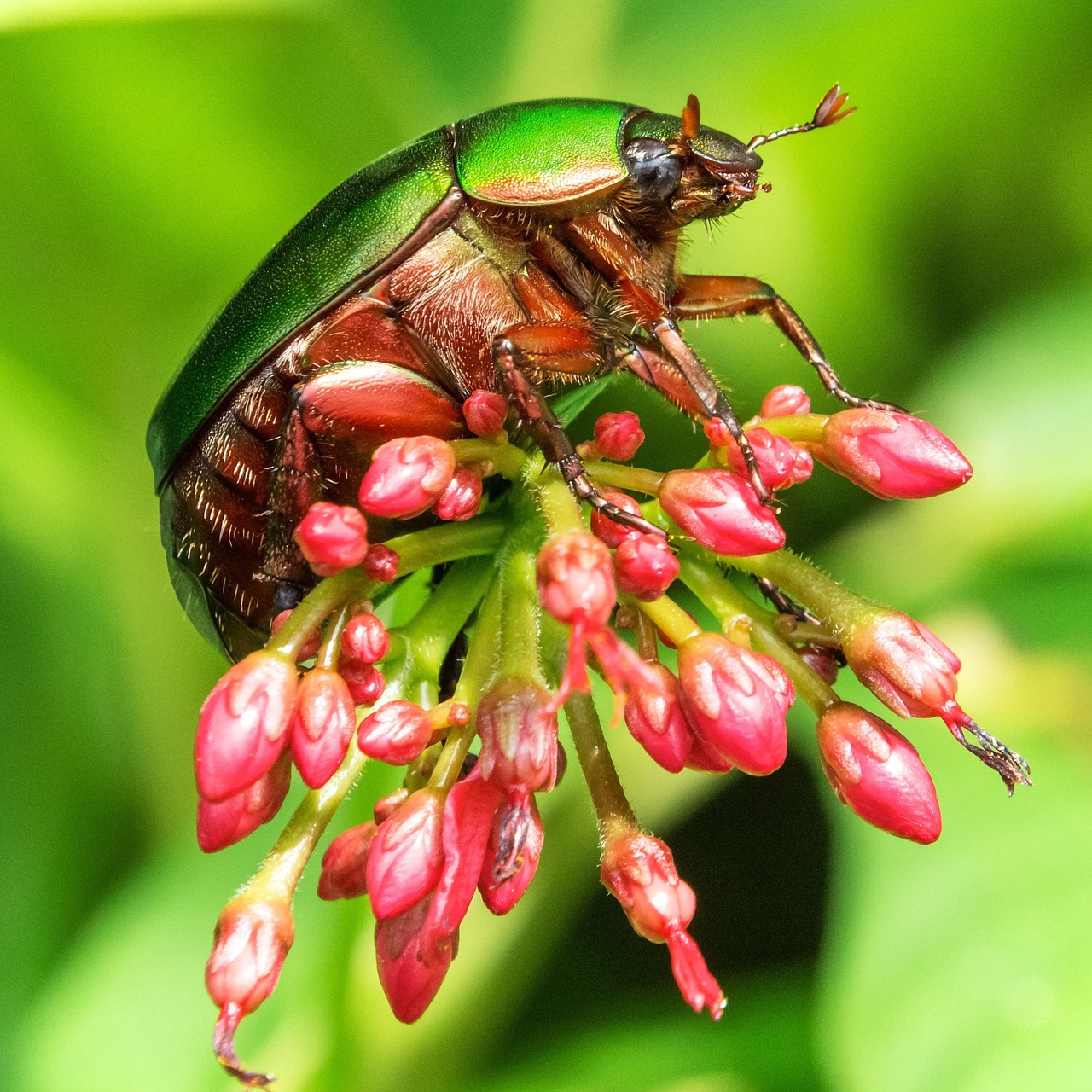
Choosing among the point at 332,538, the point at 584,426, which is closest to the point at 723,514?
the point at 332,538

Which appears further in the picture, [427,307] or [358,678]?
[427,307]

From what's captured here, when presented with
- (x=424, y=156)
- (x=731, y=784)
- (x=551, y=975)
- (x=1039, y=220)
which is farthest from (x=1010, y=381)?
(x=551, y=975)

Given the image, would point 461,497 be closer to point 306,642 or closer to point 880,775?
point 306,642

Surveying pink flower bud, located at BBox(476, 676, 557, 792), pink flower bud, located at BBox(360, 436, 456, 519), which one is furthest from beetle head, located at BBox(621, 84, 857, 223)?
pink flower bud, located at BBox(476, 676, 557, 792)

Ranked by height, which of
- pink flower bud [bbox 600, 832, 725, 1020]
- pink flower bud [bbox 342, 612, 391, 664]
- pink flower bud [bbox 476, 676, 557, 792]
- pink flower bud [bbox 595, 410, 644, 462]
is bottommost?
pink flower bud [bbox 600, 832, 725, 1020]

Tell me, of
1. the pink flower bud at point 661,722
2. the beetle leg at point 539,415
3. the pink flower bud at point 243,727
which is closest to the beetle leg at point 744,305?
the beetle leg at point 539,415

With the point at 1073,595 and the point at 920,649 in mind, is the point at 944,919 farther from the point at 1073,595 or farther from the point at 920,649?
the point at 1073,595

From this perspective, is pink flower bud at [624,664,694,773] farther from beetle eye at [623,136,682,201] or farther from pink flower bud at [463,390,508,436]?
beetle eye at [623,136,682,201]
